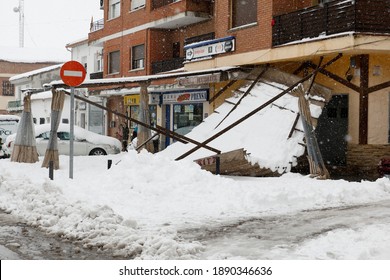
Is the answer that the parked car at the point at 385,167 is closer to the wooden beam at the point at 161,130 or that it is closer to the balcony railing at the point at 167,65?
the wooden beam at the point at 161,130

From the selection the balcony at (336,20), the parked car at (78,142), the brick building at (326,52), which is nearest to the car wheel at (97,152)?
the parked car at (78,142)

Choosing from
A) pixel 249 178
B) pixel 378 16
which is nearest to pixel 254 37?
pixel 378 16

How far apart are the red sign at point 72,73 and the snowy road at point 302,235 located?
5.96 metres

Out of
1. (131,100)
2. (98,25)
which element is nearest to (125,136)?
(131,100)

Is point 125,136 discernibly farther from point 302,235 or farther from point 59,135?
point 302,235

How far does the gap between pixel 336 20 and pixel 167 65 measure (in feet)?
39.8

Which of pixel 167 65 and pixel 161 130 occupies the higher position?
pixel 167 65

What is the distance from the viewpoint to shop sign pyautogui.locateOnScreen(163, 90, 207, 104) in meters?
24.5

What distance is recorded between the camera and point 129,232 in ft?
26.5

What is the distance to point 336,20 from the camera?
16375 mm

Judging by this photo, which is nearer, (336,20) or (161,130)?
(336,20)

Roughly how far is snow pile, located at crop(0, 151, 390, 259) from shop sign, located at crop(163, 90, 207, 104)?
10379 mm

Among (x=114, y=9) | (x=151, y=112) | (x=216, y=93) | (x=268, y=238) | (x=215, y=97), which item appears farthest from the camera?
(x=114, y=9)

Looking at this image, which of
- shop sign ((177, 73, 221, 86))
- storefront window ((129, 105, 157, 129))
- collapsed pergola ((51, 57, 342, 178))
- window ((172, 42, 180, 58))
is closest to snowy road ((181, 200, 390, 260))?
collapsed pergola ((51, 57, 342, 178))
